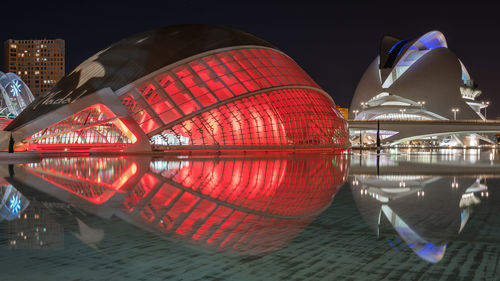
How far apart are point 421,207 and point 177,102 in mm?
29195

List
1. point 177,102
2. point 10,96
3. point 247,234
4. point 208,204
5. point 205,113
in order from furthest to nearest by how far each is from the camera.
A: point 10,96 < point 205,113 < point 177,102 < point 208,204 < point 247,234

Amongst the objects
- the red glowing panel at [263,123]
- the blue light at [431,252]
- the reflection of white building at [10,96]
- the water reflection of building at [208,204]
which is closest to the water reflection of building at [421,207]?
the blue light at [431,252]

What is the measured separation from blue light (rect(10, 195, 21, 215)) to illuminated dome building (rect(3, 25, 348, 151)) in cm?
2535

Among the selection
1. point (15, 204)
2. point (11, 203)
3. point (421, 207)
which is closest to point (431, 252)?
point (421, 207)

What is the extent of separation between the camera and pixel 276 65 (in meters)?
42.9

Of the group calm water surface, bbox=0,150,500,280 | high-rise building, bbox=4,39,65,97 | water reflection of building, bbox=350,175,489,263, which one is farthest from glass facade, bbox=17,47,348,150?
high-rise building, bbox=4,39,65,97

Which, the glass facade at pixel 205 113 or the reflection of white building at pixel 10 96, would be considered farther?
the reflection of white building at pixel 10 96

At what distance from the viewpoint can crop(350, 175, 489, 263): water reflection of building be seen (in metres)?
6.53

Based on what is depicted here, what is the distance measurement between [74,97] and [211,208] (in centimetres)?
3113

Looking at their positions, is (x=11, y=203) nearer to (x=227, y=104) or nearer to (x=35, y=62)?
(x=227, y=104)

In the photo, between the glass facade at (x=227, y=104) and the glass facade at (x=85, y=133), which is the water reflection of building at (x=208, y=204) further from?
the glass facade at (x=85, y=133)

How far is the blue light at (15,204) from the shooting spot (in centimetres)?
877

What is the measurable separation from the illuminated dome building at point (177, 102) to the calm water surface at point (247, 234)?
24.8m

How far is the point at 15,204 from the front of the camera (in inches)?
376
